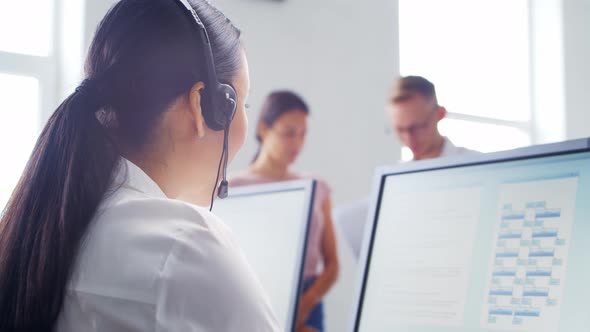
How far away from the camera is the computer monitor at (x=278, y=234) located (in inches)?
49.0

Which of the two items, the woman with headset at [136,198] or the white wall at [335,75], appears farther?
the white wall at [335,75]

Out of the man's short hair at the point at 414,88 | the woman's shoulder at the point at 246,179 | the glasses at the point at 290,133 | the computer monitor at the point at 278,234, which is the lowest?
the computer monitor at the point at 278,234

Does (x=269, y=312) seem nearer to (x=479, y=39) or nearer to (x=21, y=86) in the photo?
(x=21, y=86)

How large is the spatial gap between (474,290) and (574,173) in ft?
0.60

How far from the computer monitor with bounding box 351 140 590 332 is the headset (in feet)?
0.92

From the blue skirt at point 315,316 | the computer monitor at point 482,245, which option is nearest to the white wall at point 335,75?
the blue skirt at point 315,316

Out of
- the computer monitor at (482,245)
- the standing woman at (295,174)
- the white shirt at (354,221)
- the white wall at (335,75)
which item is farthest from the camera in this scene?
the white wall at (335,75)

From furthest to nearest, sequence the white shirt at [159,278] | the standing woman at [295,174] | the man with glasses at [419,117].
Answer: the standing woman at [295,174] < the man with glasses at [419,117] < the white shirt at [159,278]

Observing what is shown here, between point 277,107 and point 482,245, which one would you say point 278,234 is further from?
point 277,107

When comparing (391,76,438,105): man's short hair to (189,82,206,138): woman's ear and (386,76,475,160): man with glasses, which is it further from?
(189,82,206,138): woman's ear

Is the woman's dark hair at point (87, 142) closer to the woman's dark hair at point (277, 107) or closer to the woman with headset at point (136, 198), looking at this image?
the woman with headset at point (136, 198)

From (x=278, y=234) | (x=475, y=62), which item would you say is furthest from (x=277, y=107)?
(x=475, y=62)

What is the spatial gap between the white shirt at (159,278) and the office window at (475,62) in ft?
10.7

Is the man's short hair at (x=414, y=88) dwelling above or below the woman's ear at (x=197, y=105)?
above
